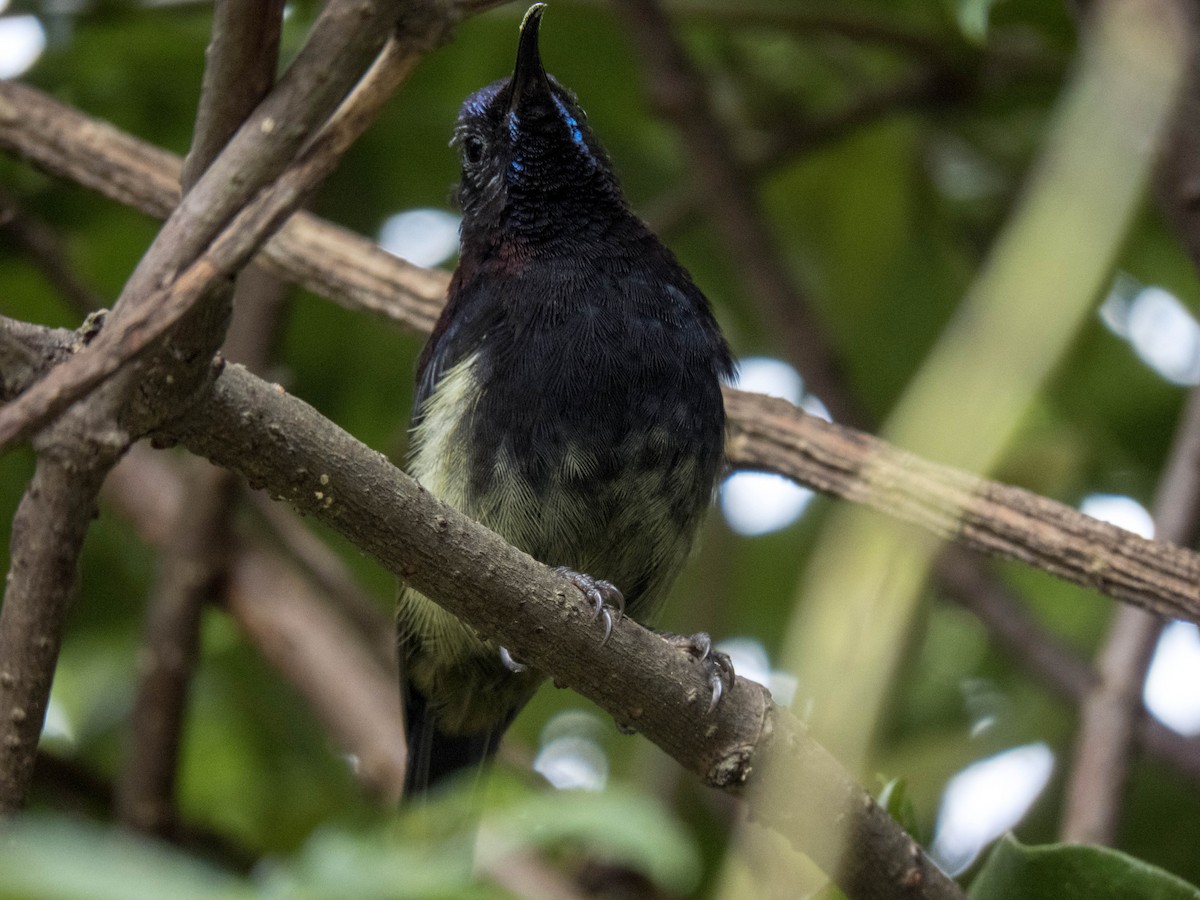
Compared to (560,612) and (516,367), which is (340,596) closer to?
(516,367)

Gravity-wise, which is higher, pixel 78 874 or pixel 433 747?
pixel 433 747

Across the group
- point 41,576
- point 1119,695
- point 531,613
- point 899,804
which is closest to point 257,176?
point 41,576

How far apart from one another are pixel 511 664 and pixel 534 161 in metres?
1.25

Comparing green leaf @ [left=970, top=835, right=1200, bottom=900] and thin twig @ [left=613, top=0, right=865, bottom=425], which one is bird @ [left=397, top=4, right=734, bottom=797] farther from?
green leaf @ [left=970, top=835, right=1200, bottom=900]

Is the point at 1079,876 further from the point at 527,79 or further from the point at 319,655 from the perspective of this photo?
the point at 527,79

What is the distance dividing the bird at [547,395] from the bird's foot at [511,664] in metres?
0.01

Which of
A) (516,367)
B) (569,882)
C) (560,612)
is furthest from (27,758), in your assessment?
(569,882)

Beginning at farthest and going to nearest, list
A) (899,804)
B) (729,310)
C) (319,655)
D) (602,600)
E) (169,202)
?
(729,310) → (319,655) → (169,202) → (899,804) → (602,600)

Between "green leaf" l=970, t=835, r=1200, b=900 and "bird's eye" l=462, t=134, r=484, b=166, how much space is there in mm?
2197

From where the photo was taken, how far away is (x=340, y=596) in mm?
4105

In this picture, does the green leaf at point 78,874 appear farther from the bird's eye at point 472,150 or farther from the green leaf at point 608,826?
the bird's eye at point 472,150

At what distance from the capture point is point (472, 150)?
3.87 meters

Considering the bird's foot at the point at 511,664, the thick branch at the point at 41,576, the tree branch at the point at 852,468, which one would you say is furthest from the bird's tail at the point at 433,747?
the thick branch at the point at 41,576

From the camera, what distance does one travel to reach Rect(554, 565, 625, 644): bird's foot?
232 centimetres
